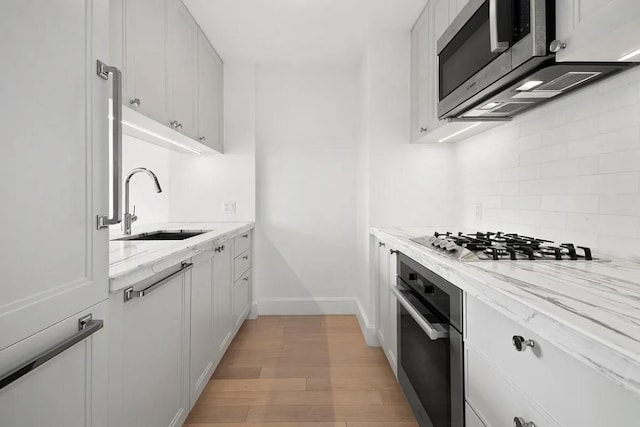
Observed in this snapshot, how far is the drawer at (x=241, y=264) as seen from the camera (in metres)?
2.68

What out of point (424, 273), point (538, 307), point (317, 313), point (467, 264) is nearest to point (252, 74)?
point (317, 313)

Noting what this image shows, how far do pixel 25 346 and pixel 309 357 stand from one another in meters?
2.00

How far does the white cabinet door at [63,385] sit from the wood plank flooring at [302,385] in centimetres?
97

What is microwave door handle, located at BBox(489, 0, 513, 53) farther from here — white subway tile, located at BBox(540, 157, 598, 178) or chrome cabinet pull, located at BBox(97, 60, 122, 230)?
chrome cabinet pull, located at BBox(97, 60, 122, 230)

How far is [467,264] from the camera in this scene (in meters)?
1.13

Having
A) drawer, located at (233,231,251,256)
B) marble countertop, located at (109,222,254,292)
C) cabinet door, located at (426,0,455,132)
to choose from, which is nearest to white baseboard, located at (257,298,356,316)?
drawer, located at (233,231,251,256)

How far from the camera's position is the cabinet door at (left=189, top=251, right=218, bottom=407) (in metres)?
1.78

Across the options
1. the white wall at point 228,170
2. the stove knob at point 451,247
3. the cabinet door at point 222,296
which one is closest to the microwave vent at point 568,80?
the stove knob at point 451,247

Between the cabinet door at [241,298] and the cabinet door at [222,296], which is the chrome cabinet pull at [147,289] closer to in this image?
the cabinet door at [222,296]

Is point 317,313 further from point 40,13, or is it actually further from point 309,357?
point 40,13

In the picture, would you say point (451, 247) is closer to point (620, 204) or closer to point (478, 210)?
point (620, 204)

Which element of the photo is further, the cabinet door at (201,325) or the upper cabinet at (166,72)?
the cabinet door at (201,325)

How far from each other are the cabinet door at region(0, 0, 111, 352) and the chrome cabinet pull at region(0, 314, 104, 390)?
0.09ft

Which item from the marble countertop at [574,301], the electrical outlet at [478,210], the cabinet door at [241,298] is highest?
the electrical outlet at [478,210]
